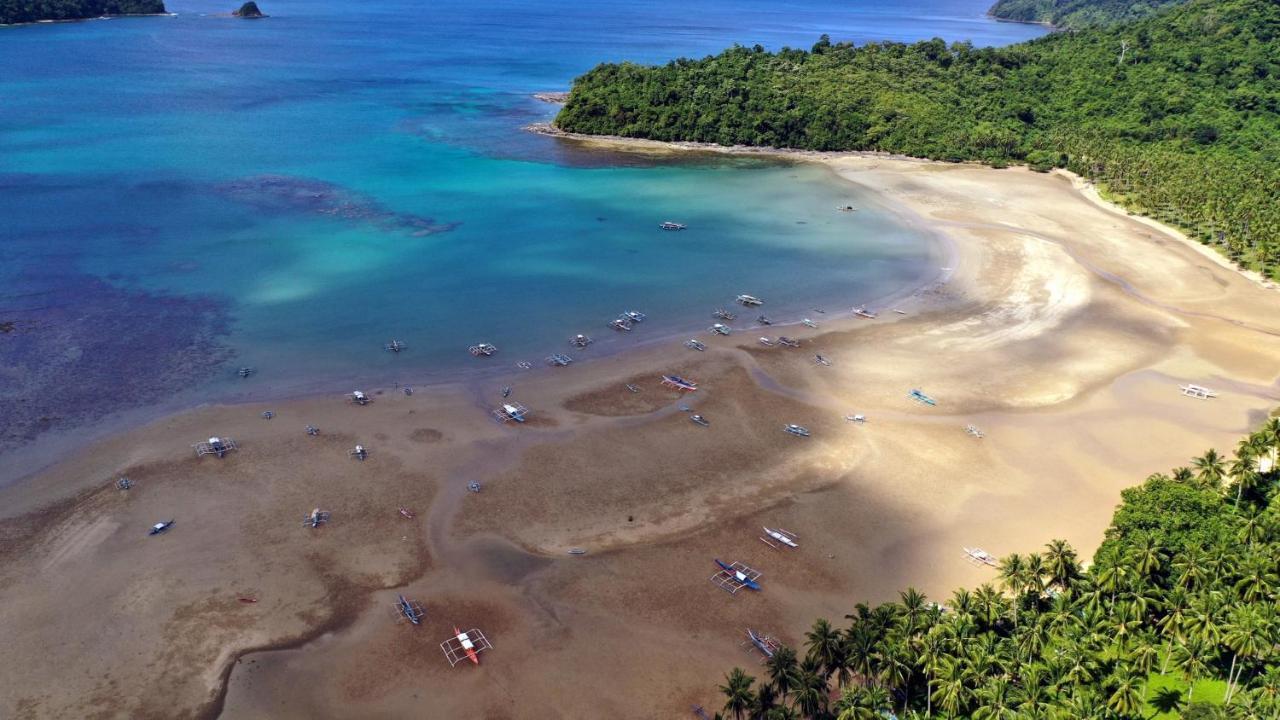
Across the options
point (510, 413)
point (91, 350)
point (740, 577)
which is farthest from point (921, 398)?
point (91, 350)

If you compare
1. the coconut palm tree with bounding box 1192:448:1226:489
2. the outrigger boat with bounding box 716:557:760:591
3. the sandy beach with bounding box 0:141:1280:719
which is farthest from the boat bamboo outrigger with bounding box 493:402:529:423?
the coconut palm tree with bounding box 1192:448:1226:489

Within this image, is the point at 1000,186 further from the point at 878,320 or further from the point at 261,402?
the point at 261,402

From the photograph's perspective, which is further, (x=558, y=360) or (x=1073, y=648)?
(x=558, y=360)

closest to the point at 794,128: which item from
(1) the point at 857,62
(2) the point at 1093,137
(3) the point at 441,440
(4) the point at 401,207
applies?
(1) the point at 857,62

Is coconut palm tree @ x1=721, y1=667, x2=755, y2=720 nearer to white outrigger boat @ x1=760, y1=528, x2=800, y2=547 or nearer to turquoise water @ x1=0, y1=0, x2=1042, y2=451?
white outrigger boat @ x1=760, y1=528, x2=800, y2=547

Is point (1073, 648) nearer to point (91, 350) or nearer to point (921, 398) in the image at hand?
point (921, 398)

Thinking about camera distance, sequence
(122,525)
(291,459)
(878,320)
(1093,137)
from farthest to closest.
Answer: (1093,137) → (878,320) → (291,459) → (122,525)
